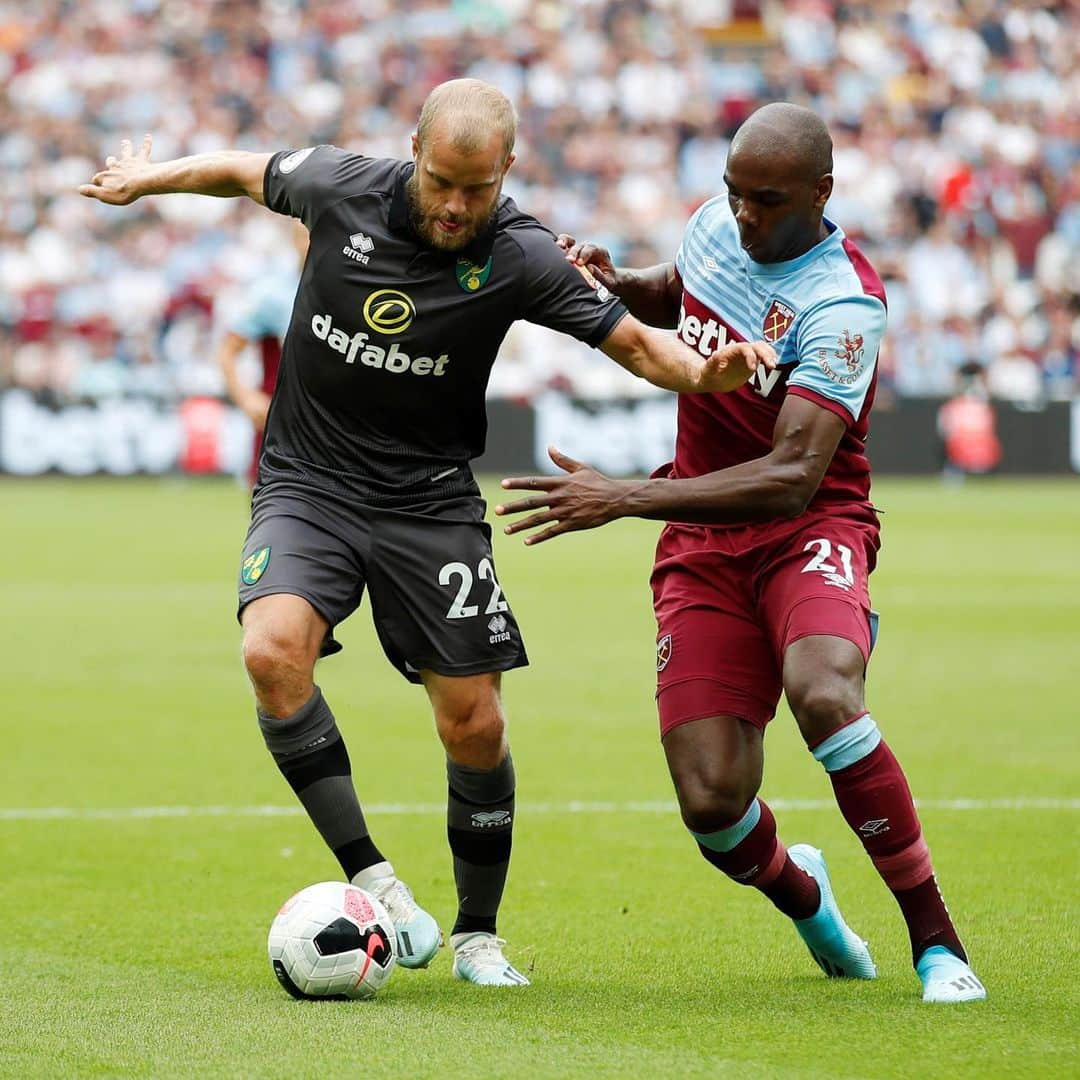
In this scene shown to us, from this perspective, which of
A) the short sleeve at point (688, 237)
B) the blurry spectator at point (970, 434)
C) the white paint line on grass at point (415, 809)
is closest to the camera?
the short sleeve at point (688, 237)

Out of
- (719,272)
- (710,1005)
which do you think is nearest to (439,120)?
(719,272)

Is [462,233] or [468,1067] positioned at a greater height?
[462,233]

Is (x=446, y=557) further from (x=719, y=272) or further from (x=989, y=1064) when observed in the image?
(x=989, y=1064)

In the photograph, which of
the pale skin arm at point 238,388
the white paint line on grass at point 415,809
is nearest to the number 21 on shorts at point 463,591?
the white paint line on grass at point 415,809

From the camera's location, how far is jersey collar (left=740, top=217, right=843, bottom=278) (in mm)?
5566

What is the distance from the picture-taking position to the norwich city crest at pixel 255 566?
5406mm

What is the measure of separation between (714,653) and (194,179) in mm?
2018

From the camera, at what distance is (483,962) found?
5.41 meters

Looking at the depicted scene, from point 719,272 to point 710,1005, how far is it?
2101 millimetres

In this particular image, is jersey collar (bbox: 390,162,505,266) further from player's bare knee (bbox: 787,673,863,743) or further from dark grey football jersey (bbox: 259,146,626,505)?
player's bare knee (bbox: 787,673,863,743)

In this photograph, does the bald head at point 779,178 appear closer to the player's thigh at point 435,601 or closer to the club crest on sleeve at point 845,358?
the club crest on sleeve at point 845,358

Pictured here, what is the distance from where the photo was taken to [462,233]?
5.35 metres

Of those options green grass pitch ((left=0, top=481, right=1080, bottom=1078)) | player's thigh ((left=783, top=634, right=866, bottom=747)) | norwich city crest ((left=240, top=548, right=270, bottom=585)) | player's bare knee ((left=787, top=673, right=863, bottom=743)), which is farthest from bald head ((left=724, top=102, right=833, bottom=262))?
green grass pitch ((left=0, top=481, right=1080, bottom=1078))

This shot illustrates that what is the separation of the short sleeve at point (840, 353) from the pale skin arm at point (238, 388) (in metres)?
5.17
